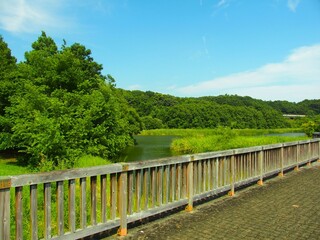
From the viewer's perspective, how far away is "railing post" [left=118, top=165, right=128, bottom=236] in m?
4.76

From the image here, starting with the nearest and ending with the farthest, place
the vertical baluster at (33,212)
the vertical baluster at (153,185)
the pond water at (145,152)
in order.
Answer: the vertical baluster at (33,212), the vertical baluster at (153,185), the pond water at (145,152)

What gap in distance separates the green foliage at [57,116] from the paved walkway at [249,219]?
11639 millimetres

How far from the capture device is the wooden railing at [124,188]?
12.1 feet

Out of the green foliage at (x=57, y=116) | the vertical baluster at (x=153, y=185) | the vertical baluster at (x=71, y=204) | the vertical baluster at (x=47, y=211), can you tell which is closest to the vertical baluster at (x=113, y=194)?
the vertical baluster at (x=71, y=204)

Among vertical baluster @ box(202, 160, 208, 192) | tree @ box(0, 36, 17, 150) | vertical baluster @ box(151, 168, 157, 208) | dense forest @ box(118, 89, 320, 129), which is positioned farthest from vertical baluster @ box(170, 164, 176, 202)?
dense forest @ box(118, 89, 320, 129)

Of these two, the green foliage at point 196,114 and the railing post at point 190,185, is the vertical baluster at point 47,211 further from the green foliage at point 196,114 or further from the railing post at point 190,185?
the green foliage at point 196,114

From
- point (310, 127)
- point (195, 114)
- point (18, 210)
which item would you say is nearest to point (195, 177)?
point (18, 210)

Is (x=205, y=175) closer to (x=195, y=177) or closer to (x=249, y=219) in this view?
(x=195, y=177)

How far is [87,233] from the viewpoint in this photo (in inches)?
170

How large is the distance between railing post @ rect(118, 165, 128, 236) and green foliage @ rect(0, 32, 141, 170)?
1259 centimetres

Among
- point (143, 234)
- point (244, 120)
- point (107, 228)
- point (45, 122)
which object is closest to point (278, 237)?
point (143, 234)

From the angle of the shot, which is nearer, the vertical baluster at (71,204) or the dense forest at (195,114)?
the vertical baluster at (71,204)

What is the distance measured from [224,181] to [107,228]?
339 cm

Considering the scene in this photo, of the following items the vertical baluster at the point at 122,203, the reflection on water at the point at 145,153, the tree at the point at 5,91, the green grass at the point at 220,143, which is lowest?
the reflection on water at the point at 145,153
